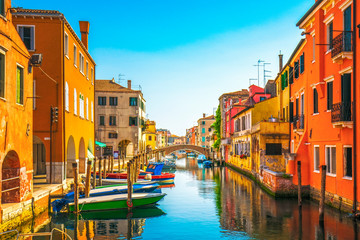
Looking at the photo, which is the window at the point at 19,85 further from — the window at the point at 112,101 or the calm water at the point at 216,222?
the window at the point at 112,101

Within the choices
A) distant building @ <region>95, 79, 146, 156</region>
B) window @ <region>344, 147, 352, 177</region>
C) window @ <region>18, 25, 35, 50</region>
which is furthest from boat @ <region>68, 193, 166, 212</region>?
distant building @ <region>95, 79, 146, 156</region>

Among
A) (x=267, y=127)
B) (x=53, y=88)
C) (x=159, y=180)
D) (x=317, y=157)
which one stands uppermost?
(x=53, y=88)

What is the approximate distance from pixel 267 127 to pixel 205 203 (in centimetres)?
875

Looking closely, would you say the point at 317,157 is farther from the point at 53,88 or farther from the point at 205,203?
the point at 53,88

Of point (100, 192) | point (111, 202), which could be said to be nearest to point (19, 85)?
point (111, 202)

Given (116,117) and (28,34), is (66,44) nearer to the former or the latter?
(28,34)

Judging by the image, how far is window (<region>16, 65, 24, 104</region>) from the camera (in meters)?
13.5

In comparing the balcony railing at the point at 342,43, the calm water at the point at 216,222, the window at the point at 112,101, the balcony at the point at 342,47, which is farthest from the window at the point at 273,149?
the window at the point at 112,101

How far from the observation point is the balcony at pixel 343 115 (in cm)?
1311

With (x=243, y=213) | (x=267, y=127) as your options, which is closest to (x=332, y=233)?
(x=243, y=213)

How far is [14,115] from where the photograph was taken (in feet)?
42.0

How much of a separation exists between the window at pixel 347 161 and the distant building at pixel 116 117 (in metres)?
34.2

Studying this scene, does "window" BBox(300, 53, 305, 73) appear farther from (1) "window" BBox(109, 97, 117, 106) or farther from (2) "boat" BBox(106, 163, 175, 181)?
(1) "window" BBox(109, 97, 117, 106)

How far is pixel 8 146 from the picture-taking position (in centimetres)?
1220
